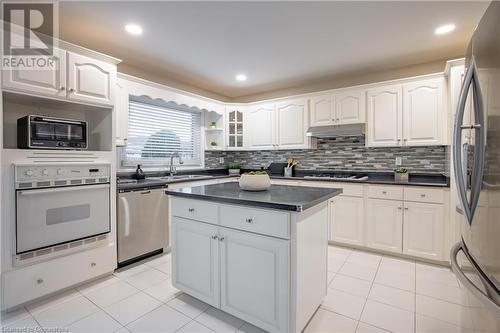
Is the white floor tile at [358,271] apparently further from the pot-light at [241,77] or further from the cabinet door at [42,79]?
the cabinet door at [42,79]

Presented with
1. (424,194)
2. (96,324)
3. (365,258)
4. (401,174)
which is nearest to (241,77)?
(401,174)

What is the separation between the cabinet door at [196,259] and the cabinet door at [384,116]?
2.61 metres

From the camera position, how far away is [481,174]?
0.94 metres

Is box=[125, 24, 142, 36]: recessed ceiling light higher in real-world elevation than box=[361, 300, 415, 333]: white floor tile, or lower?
higher

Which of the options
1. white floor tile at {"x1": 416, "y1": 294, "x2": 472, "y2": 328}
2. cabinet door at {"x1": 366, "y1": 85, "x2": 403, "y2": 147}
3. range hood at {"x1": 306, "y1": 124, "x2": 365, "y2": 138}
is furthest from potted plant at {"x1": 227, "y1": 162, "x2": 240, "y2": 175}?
white floor tile at {"x1": 416, "y1": 294, "x2": 472, "y2": 328}

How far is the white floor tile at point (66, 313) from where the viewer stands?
1835mm

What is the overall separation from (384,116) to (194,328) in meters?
3.21

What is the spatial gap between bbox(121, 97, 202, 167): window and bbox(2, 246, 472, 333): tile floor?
1.65m

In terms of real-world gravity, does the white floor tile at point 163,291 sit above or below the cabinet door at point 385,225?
below

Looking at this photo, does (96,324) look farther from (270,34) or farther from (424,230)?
(424,230)

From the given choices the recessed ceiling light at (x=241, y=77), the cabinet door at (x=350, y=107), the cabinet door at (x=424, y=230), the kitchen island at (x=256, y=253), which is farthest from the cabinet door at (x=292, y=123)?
A: the kitchen island at (x=256, y=253)

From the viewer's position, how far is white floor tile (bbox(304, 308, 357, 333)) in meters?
1.73

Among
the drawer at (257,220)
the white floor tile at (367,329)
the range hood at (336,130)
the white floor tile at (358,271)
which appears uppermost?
the range hood at (336,130)

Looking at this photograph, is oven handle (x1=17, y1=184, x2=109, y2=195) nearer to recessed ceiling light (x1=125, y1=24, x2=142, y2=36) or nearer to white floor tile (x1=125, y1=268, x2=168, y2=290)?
white floor tile (x1=125, y1=268, x2=168, y2=290)
